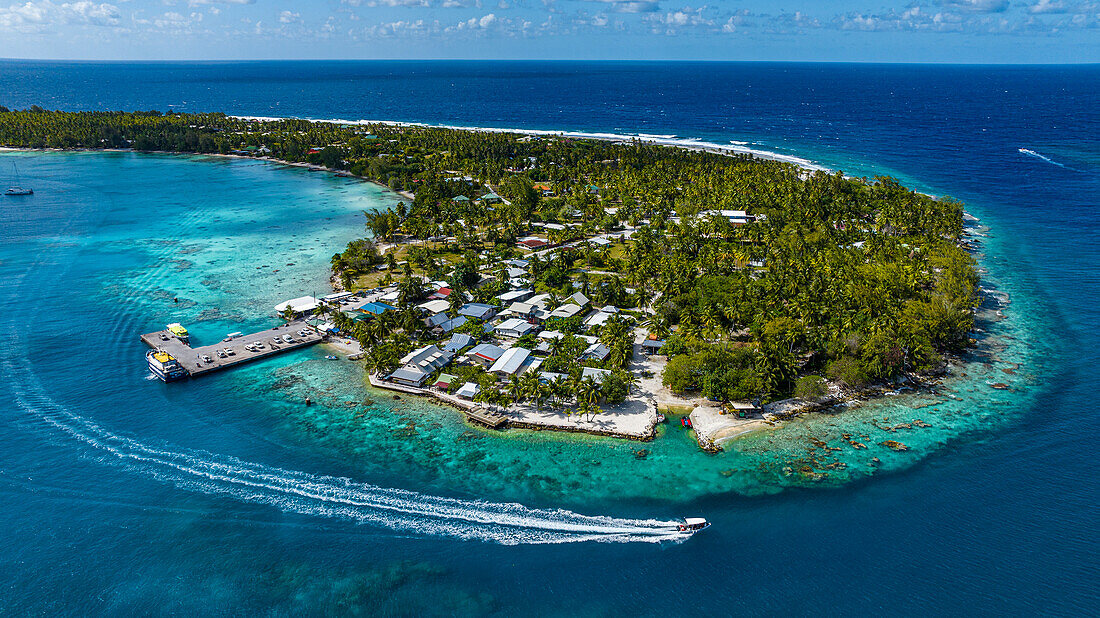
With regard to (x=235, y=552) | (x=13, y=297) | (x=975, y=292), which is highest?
(x=975, y=292)

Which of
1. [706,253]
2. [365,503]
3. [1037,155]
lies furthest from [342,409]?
[1037,155]

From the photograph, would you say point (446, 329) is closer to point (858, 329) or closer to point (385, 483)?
point (385, 483)

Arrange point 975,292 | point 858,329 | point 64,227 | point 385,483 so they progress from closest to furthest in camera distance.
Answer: point 385,483, point 858,329, point 975,292, point 64,227

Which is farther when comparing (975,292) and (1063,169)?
(1063,169)

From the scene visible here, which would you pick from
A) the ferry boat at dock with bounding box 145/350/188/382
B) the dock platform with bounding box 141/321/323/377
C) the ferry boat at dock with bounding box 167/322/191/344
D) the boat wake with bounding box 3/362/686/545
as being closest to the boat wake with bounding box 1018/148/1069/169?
the boat wake with bounding box 3/362/686/545

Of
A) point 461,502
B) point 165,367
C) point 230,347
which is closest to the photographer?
point 461,502

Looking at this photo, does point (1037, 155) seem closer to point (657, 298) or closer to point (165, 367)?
point (657, 298)

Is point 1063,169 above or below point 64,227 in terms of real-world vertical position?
above

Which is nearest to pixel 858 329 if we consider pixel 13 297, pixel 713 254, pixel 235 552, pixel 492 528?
pixel 713 254

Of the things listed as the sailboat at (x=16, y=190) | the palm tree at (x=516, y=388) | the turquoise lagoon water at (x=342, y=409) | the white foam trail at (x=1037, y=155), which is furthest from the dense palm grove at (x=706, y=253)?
the white foam trail at (x=1037, y=155)
